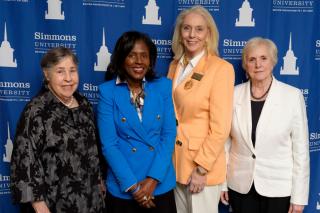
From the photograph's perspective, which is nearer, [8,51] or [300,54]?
[8,51]

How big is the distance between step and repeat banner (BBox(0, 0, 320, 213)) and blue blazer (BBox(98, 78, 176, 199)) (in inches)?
27.0

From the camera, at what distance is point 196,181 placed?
→ 1838mm

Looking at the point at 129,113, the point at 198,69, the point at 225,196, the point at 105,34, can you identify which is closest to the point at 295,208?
the point at 225,196

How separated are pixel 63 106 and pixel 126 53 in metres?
0.42

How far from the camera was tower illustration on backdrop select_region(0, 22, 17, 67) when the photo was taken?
7.45 feet

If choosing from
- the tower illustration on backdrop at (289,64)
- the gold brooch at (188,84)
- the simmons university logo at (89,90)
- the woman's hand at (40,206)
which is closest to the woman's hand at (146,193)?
the woman's hand at (40,206)

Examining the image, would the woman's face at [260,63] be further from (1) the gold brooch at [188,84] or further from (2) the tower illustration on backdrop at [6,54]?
(2) the tower illustration on backdrop at [6,54]

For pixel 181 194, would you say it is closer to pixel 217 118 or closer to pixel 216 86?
pixel 217 118

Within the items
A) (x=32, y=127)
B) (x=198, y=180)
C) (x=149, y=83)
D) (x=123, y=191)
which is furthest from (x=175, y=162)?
(x=32, y=127)

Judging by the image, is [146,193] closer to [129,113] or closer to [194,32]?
[129,113]

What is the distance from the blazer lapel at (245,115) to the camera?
1.91 meters

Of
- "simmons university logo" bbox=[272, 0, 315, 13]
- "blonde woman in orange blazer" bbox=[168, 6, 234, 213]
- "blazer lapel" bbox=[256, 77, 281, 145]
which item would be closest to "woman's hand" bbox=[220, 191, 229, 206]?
"blonde woman in orange blazer" bbox=[168, 6, 234, 213]

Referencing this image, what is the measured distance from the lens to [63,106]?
1.64 meters

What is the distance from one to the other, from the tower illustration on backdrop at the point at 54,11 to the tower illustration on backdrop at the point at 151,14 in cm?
58
